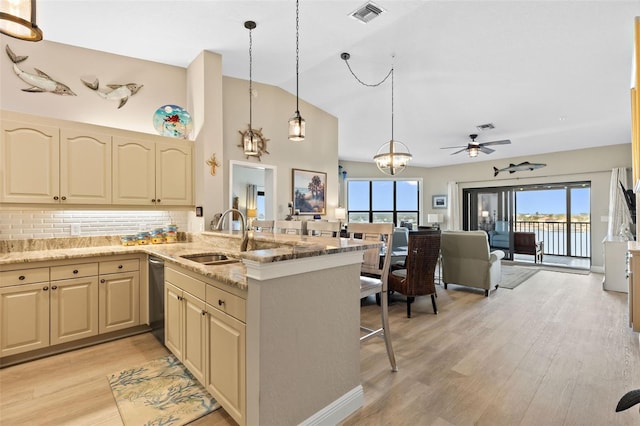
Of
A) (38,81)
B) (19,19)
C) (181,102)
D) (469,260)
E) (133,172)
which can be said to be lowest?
(469,260)

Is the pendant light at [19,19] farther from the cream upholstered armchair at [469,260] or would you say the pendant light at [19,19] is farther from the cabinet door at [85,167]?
the cream upholstered armchair at [469,260]

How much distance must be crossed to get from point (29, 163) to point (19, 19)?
2.08 metres

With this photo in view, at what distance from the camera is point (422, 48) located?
386 centimetres

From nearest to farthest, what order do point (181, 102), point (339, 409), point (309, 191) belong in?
point (339, 409) < point (181, 102) < point (309, 191)

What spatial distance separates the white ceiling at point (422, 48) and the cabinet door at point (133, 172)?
3.79 feet

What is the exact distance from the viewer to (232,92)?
464 cm

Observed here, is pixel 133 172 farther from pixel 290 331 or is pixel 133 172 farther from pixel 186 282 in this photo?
pixel 290 331

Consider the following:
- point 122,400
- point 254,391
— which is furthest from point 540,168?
point 122,400

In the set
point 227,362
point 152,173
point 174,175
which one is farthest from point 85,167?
point 227,362

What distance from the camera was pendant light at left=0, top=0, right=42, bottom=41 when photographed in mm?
1240

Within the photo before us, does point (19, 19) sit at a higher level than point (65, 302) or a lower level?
higher

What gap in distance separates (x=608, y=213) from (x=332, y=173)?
5.97m

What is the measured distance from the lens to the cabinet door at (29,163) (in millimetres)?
2662

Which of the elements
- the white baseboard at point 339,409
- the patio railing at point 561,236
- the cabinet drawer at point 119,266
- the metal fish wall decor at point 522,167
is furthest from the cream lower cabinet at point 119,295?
the patio railing at point 561,236
